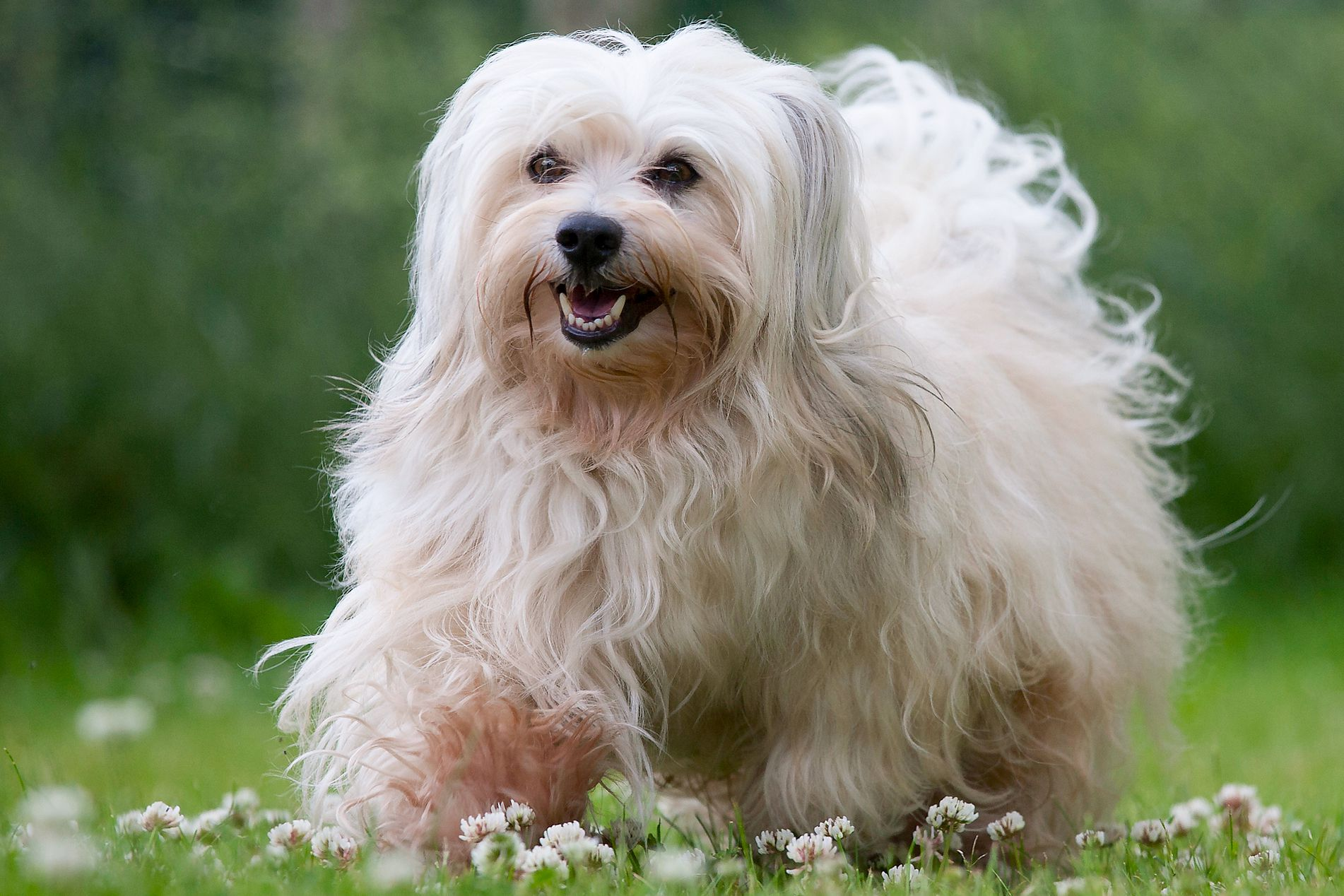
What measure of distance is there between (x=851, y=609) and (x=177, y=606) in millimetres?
4749

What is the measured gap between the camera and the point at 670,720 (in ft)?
10.9

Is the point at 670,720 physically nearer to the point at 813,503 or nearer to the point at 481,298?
the point at 813,503

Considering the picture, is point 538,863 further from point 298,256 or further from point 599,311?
point 298,256

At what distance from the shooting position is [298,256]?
8109 mm

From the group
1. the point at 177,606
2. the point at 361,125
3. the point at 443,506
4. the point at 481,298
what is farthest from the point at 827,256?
the point at 361,125

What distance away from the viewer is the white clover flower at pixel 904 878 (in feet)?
9.26

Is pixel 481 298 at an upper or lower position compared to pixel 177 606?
upper

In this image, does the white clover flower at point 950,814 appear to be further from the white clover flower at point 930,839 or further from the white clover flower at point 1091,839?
the white clover flower at point 1091,839

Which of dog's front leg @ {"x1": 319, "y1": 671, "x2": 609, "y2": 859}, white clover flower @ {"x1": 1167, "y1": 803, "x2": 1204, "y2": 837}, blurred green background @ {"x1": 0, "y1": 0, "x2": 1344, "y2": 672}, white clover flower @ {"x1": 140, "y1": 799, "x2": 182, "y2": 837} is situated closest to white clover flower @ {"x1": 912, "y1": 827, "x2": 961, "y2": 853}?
white clover flower @ {"x1": 1167, "y1": 803, "x2": 1204, "y2": 837}

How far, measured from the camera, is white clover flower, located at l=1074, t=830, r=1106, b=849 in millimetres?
3271

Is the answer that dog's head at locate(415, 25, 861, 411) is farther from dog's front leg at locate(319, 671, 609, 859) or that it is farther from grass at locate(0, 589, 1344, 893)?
grass at locate(0, 589, 1344, 893)

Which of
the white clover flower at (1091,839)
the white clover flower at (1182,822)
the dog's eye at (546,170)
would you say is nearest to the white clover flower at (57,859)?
the dog's eye at (546,170)

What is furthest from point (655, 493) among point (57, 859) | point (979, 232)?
point (979, 232)

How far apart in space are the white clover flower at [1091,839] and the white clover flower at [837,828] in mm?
486
